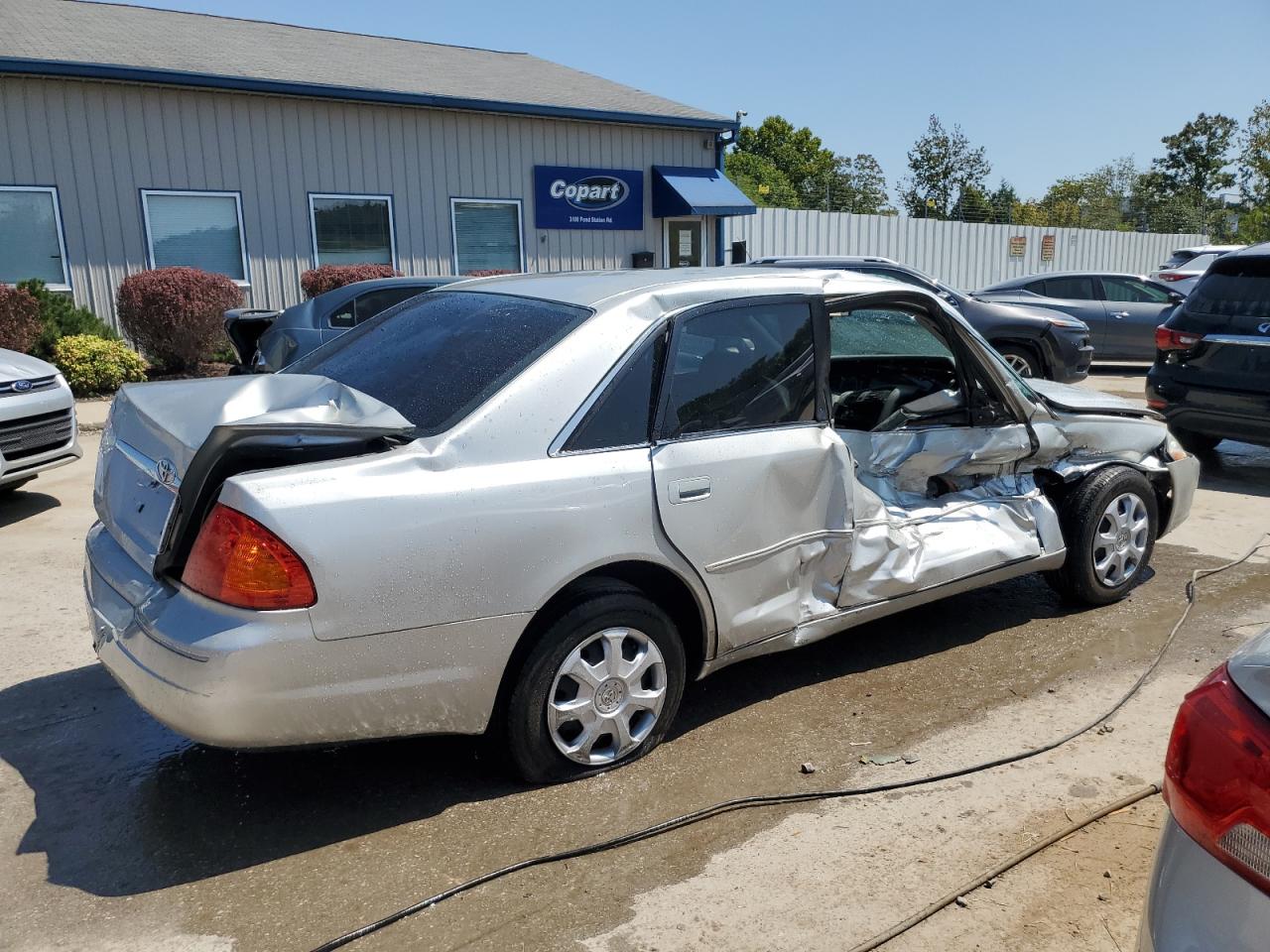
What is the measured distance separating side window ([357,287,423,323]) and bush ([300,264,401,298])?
533cm

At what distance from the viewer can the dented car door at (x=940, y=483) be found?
411 cm

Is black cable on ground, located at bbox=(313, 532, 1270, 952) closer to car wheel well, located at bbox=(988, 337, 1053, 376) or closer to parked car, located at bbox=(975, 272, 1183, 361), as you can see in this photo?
car wheel well, located at bbox=(988, 337, 1053, 376)

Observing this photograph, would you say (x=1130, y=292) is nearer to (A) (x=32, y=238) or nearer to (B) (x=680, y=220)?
(B) (x=680, y=220)

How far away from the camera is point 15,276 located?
13234 mm

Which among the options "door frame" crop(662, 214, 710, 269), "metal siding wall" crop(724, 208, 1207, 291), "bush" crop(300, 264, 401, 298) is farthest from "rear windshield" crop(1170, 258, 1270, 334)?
"metal siding wall" crop(724, 208, 1207, 291)

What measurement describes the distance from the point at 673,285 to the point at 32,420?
493 cm

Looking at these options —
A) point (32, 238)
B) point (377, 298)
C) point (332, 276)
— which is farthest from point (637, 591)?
point (32, 238)

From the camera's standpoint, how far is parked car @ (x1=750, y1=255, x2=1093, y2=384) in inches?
469

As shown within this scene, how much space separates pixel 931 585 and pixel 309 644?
256cm

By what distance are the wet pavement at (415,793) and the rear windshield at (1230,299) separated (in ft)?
10.9

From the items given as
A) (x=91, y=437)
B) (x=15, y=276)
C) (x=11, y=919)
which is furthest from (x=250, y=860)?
(x=15, y=276)

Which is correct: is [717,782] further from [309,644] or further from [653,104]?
[653,104]

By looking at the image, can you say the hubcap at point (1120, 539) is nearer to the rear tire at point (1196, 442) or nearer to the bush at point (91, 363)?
the rear tire at point (1196, 442)

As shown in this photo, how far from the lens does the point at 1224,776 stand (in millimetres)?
1639
